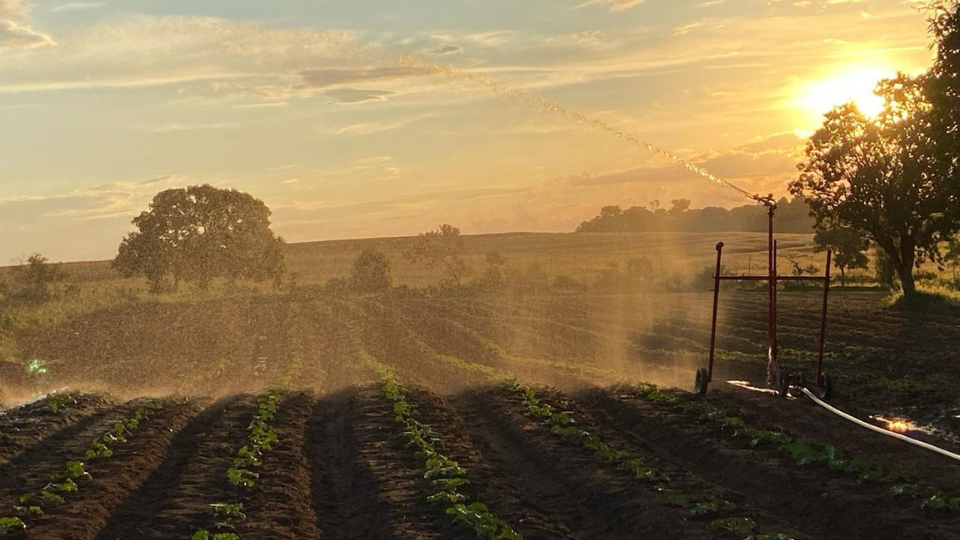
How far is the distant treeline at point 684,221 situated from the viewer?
178875mm

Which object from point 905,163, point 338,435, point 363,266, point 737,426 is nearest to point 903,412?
point 737,426

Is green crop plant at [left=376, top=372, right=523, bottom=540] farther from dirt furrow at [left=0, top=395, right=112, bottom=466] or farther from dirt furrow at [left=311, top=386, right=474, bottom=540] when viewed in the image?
dirt furrow at [left=0, top=395, right=112, bottom=466]

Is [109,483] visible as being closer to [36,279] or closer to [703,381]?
[703,381]

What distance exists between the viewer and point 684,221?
194m

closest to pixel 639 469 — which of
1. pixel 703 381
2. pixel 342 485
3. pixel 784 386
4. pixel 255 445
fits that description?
pixel 342 485

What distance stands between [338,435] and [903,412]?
11.7m

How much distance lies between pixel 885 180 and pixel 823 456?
34890 millimetres

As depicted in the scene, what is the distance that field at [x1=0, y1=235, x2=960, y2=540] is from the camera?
13.9m

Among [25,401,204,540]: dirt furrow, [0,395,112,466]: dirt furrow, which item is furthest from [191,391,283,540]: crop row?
[0,395,112,466]: dirt furrow

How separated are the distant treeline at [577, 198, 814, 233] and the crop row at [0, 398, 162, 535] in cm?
16130

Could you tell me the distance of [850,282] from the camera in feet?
227

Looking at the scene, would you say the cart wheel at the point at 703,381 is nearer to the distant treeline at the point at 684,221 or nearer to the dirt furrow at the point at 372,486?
the dirt furrow at the point at 372,486

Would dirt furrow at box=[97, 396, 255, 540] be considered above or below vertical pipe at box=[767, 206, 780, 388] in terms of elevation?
below

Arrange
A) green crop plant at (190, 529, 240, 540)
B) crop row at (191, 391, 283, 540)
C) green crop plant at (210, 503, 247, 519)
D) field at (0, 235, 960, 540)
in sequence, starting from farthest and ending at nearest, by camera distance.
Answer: green crop plant at (210, 503, 247, 519), field at (0, 235, 960, 540), crop row at (191, 391, 283, 540), green crop plant at (190, 529, 240, 540)
